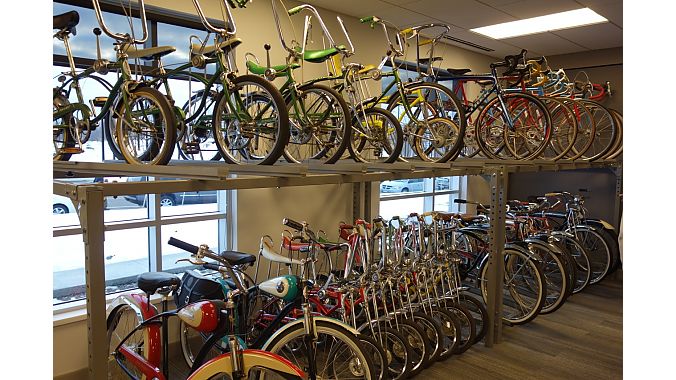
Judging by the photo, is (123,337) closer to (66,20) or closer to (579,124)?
(66,20)

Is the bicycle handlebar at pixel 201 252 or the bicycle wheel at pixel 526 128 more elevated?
the bicycle wheel at pixel 526 128

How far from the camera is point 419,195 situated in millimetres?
5691

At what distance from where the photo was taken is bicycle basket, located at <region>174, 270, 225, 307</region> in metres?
2.90

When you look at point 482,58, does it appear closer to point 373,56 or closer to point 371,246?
point 373,56

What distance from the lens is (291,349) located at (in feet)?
8.04

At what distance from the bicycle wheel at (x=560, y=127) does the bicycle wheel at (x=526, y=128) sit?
142mm

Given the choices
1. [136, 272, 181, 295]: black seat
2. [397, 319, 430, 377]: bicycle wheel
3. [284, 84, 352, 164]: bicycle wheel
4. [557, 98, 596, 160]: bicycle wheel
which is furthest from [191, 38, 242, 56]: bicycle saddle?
[557, 98, 596, 160]: bicycle wheel

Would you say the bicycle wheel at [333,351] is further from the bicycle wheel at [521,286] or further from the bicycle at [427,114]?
the bicycle wheel at [521,286]

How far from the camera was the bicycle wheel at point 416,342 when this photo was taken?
2908 millimetres

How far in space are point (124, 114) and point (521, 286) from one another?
3411mm

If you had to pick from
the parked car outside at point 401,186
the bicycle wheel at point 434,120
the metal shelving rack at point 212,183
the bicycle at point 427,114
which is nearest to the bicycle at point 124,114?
the metal shelving rack at point 212,183

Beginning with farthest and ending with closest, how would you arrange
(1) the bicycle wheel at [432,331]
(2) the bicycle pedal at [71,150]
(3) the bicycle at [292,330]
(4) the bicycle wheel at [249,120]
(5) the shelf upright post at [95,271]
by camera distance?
(1) the bicycle wheel at [432,331] < (2) the bicycle pedal at [71,150] < (4) the bicycle wheel at [249,120] < (3) the bicycle at [292,330] < (5) the shelf upright post at [95,271]

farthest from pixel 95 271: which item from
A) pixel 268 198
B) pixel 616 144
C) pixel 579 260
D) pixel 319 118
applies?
pixel 616 144

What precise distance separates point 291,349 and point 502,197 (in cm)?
191
